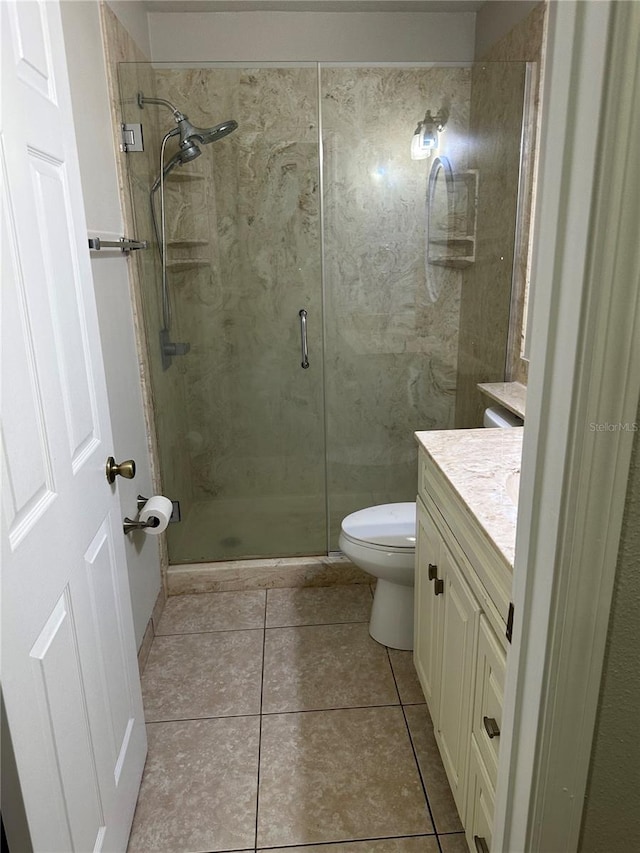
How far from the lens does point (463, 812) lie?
4.50 feet

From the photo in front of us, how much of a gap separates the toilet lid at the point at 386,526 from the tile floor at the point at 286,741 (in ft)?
1.45

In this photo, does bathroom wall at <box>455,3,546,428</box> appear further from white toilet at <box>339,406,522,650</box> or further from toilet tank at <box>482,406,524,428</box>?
white toilet at <box>339,406,522,650</box>

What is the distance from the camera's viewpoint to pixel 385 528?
2.16 metres

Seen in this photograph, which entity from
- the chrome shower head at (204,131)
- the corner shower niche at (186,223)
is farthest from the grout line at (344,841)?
the chrome shower head at (204,131)

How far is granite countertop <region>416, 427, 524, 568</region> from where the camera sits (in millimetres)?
1179

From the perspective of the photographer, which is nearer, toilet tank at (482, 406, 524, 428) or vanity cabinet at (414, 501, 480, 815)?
vanity cabinet at (414, 501, 480, 815)

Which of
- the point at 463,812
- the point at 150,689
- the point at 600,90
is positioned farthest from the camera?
the point at 150,689

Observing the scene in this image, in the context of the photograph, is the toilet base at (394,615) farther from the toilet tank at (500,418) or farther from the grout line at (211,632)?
the toilet tank at (500,418)

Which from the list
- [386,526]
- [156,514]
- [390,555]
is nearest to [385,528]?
[386,526]

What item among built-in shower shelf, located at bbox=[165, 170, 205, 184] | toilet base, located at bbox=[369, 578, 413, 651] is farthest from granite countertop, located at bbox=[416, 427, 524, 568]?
built-in shower shelf, located at bbox=[165, 170, 205, 184]

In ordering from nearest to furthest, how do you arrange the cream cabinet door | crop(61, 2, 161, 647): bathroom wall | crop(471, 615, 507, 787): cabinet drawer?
crop(471, 615, 507, 787): cabinet drawer < the cream cabinet door < crop(61, 2, 161, 647): bathroom wall

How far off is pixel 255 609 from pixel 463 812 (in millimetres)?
1291

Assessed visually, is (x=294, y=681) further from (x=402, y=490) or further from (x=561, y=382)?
(x=561, y=382)

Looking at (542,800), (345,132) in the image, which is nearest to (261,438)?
(345,132)
